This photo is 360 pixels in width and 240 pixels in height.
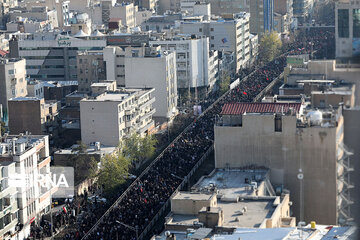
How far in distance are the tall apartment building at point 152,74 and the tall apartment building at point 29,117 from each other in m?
3.62

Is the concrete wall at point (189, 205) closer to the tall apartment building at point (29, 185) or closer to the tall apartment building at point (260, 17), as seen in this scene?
the tall apartment building at point (29, 185)

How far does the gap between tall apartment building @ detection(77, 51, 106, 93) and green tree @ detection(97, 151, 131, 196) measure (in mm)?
7935

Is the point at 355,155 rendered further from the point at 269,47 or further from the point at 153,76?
the point at 269,47

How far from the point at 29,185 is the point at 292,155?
14.7 feet

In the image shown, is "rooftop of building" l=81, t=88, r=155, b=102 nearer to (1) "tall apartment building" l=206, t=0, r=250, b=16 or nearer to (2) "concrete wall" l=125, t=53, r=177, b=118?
(2) "concrete wall" l=125, t=53, r=177, b=118

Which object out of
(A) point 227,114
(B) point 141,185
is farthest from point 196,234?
(B) point 141,185

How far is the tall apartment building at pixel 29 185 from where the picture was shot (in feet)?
49.7

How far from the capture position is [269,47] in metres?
36.2

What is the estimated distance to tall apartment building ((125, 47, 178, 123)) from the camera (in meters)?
24.8

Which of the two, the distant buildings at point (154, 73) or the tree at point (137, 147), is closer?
the tree at point (137, 147)

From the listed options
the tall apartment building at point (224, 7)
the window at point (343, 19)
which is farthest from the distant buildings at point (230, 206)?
the tall apartment building at point (224, 7)

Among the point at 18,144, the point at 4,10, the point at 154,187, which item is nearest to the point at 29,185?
the point at 18,144

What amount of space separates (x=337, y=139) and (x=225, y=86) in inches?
598

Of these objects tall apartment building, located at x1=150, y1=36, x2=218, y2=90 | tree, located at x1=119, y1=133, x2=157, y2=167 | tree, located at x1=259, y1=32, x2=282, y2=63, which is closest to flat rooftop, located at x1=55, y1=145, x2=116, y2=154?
tree, located at x1=119, y1=133, x2=157, y2=167
